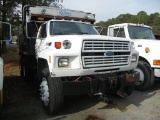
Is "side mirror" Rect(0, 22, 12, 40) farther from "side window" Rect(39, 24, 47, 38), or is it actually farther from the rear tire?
the rear tire

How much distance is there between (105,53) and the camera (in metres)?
4.85

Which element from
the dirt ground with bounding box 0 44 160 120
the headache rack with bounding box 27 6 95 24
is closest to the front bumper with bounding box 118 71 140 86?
the dirt ground with bounding box 0 44 160 120

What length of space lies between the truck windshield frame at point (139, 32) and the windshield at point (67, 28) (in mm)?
2134

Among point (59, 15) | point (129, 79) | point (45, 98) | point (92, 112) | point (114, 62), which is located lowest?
point (92, 112)

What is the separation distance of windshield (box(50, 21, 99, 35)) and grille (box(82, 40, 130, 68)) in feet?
4.08

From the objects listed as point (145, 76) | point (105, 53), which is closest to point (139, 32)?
point (145, 76)

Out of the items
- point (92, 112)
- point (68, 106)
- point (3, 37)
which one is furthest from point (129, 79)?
point (3, 37)

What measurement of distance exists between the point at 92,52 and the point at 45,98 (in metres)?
1.50

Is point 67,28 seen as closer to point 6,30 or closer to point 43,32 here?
point 43,32

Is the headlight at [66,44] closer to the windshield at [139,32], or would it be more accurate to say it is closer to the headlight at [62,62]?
the headlight at [62,62]

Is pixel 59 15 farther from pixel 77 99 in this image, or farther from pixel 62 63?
pixel 62 63

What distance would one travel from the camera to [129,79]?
5.23 meters

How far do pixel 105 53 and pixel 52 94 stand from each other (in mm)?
1407

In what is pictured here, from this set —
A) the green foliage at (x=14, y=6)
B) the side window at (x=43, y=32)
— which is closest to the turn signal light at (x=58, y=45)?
the side window at (x=43, y=32)
